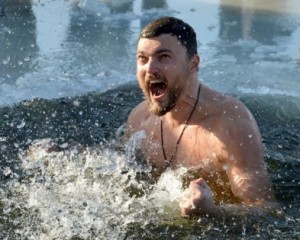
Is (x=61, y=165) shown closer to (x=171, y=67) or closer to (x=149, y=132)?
(x=149, y=132)

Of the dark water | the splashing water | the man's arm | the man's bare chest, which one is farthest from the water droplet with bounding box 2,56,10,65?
the man's arm

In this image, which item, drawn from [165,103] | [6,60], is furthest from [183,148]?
[6,60]

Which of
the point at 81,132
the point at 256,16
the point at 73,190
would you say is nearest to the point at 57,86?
the point at 81,132

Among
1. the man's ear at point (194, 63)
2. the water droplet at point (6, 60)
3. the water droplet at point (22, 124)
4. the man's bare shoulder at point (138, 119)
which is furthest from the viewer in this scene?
the water droplet at point (6, 60)

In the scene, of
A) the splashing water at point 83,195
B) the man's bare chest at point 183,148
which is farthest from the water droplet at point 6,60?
the man's bare chest at point 183,148

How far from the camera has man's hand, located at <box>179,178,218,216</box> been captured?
2.36m

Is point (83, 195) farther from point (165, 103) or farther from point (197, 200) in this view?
point (197, 200)

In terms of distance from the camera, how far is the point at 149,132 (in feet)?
10.4

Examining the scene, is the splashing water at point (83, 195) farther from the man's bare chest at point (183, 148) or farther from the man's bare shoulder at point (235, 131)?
the man's bare shoulder at point (235, 131)

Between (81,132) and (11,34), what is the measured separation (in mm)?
2476

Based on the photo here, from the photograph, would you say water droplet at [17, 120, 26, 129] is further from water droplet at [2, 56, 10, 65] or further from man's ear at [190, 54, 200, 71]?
man's ear at [190, 54, 200, 71]

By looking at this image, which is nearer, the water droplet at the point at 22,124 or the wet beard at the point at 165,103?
the wet beard at the point at 165,103

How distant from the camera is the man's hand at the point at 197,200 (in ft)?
7.75

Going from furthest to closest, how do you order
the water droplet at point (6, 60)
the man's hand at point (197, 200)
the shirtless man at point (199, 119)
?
the water droplet at point (6, 60), the shirtless man at point (199, 119), the man's hand at point (197, 200)
